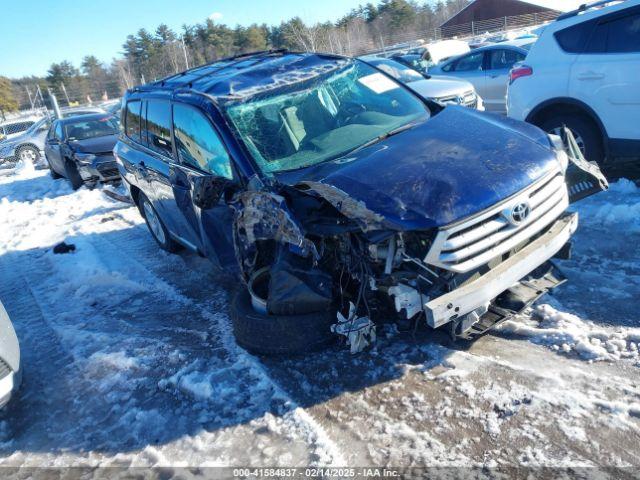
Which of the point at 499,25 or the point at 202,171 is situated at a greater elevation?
the point at 499,25

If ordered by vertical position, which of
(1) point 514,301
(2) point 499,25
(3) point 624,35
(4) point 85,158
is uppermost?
(2) point 499,25

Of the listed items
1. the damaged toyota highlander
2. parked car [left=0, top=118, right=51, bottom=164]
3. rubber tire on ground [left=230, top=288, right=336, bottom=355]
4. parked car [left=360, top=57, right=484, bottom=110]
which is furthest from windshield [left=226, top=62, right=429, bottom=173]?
parked car [left=0, top=118, right=51, bottom=164]

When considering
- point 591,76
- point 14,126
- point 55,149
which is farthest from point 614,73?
point 14,126

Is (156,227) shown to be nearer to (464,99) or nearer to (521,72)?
(521,72)

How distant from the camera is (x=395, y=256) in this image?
9.80 ft

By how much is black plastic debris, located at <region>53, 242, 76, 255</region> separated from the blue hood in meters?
4.55

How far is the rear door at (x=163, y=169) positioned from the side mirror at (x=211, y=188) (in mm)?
754

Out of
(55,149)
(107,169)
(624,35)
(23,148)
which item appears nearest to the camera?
(624,35)

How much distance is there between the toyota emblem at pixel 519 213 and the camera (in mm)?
2998

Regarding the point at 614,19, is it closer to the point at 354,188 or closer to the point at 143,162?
the point at 354,188

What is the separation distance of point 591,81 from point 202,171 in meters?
4.39

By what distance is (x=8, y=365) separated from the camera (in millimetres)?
3385

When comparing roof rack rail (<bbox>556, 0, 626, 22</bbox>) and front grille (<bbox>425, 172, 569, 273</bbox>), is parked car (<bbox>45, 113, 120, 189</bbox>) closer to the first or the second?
roof rack rail (<bbox>556, 0, 626, 22</bbox>)

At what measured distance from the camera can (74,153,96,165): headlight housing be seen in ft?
34.5
